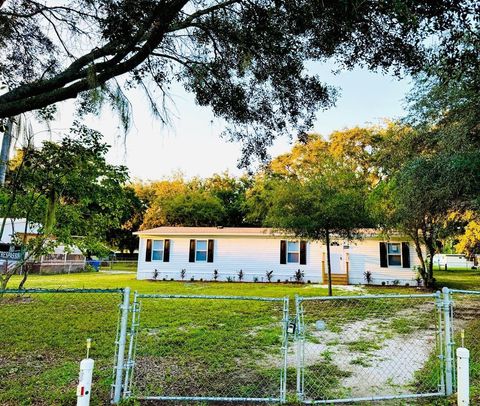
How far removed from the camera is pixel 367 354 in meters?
5.89

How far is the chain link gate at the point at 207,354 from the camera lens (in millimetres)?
4004

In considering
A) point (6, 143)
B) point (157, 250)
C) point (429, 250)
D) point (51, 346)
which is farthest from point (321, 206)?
point (157, 250)

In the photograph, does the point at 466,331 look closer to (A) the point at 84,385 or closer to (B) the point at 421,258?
(A) the point at 84,385

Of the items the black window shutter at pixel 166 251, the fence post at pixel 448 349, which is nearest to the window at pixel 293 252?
the black window shutter at pixel 166 251

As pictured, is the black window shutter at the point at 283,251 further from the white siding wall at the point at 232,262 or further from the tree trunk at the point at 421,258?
the tree trunk at the point at 421,258

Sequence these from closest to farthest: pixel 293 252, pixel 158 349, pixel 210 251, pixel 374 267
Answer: pixel 158 349, pixel 374 267, pixel 293 252, pixel 210 251

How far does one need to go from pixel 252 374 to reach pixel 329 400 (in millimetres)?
1216

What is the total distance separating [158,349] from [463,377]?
4.24 m

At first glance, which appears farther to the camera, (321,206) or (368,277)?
(368,277)

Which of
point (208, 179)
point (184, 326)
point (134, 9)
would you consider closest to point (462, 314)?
point (184, 326)

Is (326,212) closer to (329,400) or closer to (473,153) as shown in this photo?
(473,153)

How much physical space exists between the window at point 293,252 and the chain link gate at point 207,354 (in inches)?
383

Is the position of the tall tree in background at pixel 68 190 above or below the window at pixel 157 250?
above

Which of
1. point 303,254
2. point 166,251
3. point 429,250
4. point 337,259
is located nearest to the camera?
point 429,250
